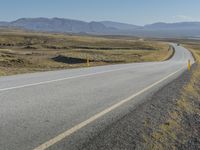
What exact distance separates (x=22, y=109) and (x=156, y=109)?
11.8 feet

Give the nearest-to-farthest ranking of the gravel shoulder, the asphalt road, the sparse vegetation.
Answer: the asphalt road, the gravel shoulder, the sparse vegetation

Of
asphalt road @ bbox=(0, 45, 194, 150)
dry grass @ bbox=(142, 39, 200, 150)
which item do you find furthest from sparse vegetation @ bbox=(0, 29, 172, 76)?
dry grass @ bbox=(142, 39, 200, 150)

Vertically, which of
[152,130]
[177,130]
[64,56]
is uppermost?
[152,130]

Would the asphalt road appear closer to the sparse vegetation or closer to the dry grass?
the dry grass

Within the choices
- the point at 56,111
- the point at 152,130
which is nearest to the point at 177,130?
the point at 152,130

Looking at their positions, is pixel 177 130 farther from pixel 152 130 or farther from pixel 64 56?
pixel 64 56

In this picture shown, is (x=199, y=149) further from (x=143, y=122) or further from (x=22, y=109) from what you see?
(x=22, y=109)

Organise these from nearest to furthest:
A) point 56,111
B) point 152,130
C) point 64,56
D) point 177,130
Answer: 1. point 152,130
2. point 177,130
3. point 56,111
4. point 64,56

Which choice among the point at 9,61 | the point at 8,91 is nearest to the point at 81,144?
the point at 8,91

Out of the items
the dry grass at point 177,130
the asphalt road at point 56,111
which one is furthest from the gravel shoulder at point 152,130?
the asphalt road at point 56,111

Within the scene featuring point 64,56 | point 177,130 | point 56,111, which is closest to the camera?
point 177,130

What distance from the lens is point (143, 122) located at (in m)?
7.36

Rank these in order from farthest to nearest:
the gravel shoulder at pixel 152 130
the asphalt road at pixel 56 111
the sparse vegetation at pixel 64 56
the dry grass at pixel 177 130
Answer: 1. the sparse vegetation at pixel 64 56
2. the dry grass at pixel 177 130
3. the gravel shoulder at pixel 152 130
4. the asphalt road at pixel 56 111

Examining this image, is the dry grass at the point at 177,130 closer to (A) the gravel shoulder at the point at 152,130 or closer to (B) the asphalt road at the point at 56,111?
(A) the gravel shoulder at the point at 152,130
